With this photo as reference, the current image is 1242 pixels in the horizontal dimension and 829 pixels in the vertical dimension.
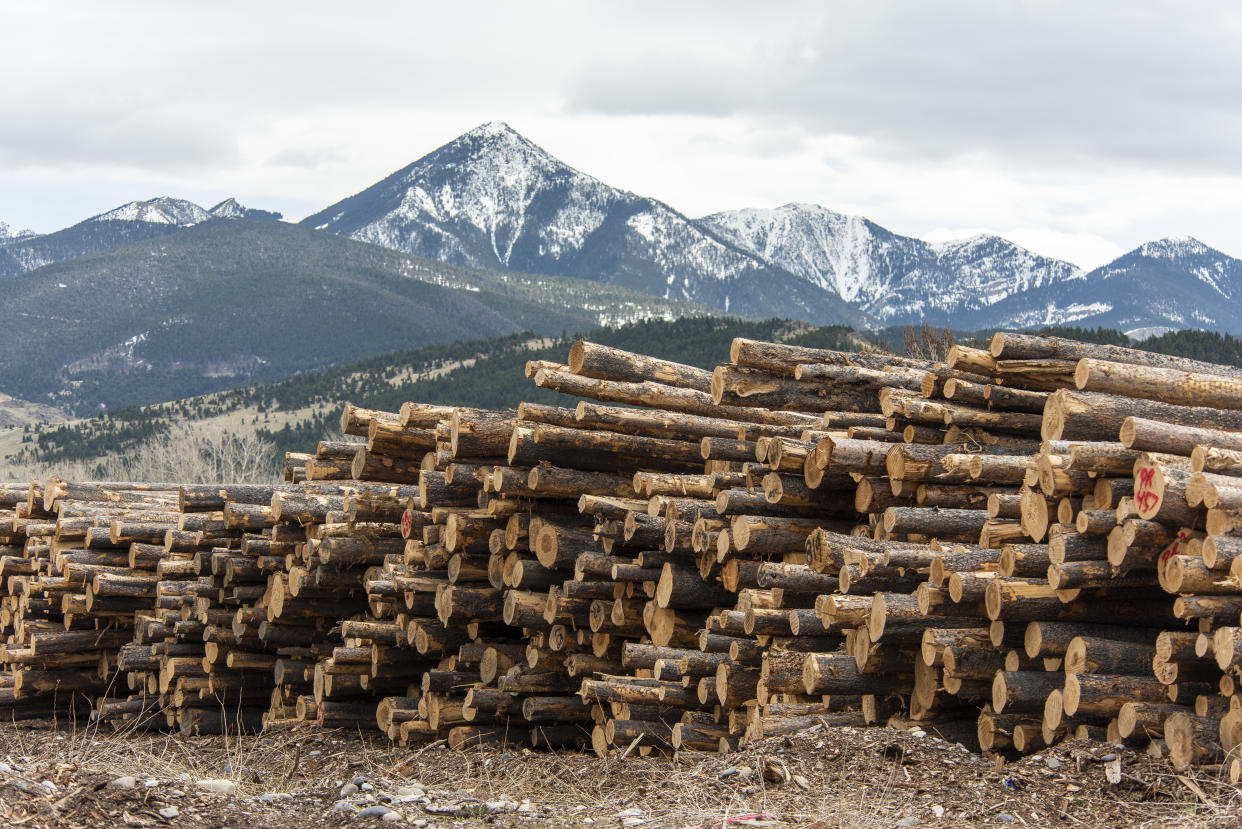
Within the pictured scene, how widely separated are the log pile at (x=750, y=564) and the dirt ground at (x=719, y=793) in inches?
11.2

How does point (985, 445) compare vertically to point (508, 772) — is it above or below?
above

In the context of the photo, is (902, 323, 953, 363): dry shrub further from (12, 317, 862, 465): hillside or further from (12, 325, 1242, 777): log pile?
(12, 317, 862, 465): hillside

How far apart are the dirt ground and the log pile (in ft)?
0.93

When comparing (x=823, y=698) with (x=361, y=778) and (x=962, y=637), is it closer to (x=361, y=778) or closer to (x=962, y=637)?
(x=962, y=637)

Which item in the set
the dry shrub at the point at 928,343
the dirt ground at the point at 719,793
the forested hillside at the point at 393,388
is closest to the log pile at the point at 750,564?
the dirt ground at the point at 719,793

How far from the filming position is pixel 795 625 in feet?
26.8

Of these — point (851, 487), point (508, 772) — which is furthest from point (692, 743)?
point (851, 487)

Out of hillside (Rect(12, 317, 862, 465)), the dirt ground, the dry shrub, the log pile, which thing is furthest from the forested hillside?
the dirt ground

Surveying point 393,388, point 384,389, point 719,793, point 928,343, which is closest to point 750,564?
point 719,793

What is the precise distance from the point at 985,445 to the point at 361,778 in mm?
5036

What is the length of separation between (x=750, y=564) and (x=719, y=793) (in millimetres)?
2228

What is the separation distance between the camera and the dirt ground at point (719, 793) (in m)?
6.15

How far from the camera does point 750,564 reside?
893 cm

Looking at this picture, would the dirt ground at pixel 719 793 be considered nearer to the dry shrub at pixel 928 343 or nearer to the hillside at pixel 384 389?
the dry shrub at pixel 928 343
